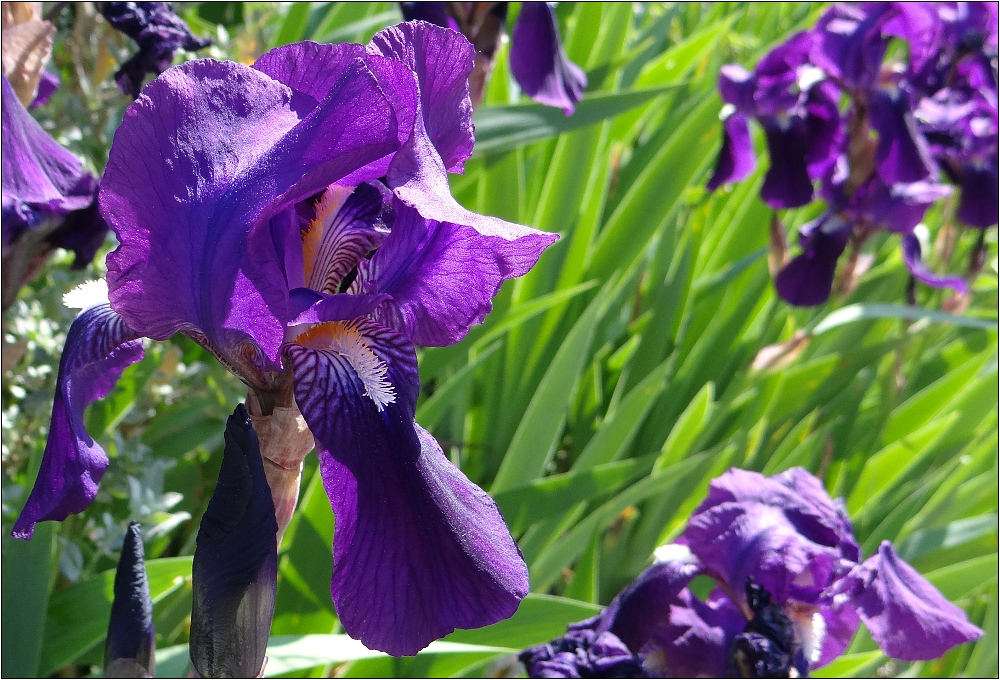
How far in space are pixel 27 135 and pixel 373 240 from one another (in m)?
0.36

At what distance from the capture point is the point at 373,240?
1.89 ft

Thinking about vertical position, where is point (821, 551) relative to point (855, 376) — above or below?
above

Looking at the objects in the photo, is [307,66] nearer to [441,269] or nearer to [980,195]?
[441,269]

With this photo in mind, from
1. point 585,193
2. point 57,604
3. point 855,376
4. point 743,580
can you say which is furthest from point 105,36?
point 855,376

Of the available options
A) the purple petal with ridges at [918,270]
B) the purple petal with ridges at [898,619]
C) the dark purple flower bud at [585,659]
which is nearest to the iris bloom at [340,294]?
the dark purple flower bud at [585,659]

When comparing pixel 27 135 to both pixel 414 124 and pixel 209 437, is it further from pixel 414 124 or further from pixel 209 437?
pixel 209 437

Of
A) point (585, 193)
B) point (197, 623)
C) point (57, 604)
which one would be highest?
point (585, 193)

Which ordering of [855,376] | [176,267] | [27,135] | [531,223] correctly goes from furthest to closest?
[855,376] < [531,223] < [27,135] < [176,267]

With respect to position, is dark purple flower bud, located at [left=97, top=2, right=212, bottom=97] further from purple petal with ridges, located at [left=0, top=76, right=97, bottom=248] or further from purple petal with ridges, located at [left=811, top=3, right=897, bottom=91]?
purple petal with ridges, located at [left=811, top=3, right=897, bottom=91]

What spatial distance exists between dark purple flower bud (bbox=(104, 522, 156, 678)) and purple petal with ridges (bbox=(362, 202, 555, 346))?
0.76 ft

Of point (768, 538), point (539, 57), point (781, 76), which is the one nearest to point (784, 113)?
point (781, 76)

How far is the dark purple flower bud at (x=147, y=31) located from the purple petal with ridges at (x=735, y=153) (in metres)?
0.96

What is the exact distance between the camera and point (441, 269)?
55cm

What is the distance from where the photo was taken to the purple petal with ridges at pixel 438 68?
0.52 meters
